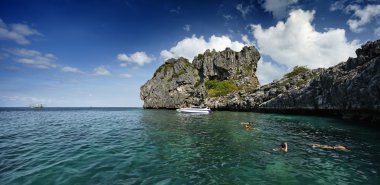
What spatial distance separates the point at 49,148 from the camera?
1741 centimetres

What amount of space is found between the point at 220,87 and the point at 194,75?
22988 mm

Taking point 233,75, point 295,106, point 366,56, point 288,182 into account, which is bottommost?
point 288,182

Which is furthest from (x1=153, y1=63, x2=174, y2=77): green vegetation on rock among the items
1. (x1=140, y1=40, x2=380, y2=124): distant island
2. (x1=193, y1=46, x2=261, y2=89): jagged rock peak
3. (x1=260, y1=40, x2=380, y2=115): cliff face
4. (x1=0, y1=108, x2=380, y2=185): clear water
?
(x1=0, y1=108, x2=380, y2=185): clear water

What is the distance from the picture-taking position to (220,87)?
420ft

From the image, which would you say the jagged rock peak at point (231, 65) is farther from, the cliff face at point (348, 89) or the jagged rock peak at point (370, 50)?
the jagged rock peak at point (370, 50)

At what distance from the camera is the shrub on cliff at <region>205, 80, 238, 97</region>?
401 ft

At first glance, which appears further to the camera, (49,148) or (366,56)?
(366,56)

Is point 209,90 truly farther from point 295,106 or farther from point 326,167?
point 326,167

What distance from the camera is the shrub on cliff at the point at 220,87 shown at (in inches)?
4815

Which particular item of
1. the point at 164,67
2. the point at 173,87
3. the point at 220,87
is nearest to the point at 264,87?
the point at 220,87

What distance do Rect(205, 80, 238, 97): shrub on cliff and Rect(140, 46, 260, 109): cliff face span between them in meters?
3.69

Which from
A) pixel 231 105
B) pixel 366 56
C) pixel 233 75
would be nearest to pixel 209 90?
pixel 233 75

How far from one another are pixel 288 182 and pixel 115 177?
7739mm

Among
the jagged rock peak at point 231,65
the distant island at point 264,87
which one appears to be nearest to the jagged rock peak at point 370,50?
the distant island at point 264,87
